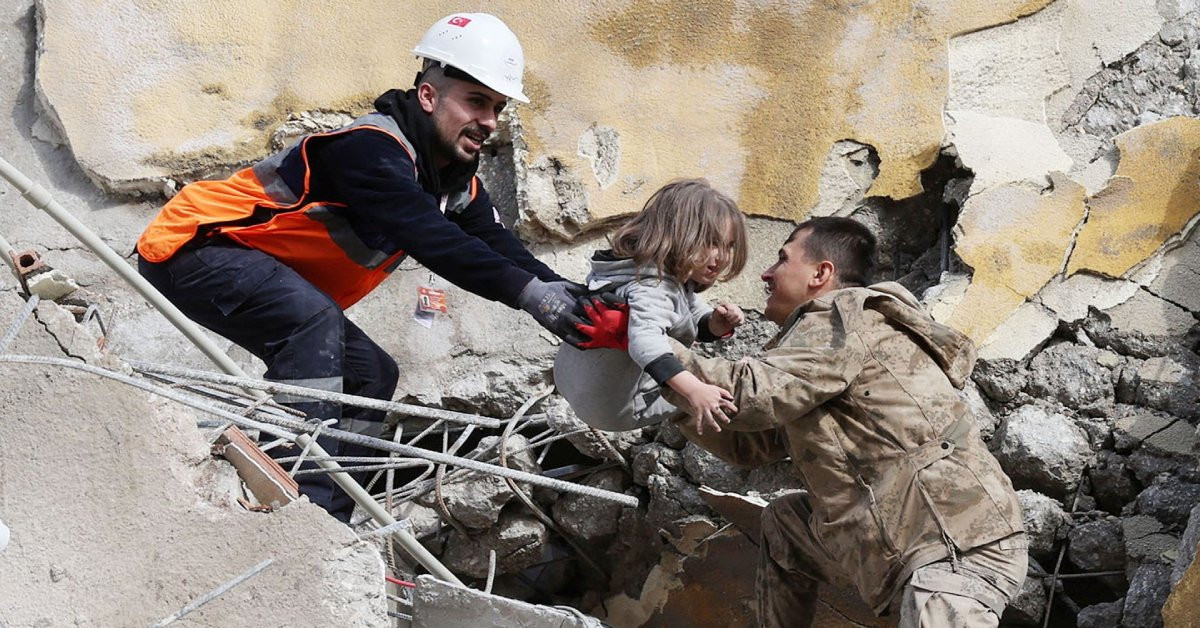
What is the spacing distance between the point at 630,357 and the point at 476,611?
0.80 m

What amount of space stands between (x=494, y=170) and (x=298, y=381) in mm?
1835

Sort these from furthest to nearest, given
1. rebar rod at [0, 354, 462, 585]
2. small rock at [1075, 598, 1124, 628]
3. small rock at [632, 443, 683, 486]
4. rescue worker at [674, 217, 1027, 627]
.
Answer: small rock at [632, 443, 683, 486] < small rock at [1075, 598, 1124, 628] < rescue worker at [674, 217, 1027, 627] < rebar rod at [0, 354, 462, 585]

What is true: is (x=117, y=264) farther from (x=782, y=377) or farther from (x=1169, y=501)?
(x=1169, y=501)

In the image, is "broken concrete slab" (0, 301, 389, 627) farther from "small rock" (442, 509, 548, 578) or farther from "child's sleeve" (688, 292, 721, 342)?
"small rock" (442, 509, 548, 578)

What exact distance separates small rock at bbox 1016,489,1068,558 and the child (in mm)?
1232

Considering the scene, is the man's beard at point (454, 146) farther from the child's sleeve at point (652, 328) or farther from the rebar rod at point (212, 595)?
the rebar rod at point (212, 595)

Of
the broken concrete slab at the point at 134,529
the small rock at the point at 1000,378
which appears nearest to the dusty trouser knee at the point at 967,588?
the small rock at the point at 1000,378

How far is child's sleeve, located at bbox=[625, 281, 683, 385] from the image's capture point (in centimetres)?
299

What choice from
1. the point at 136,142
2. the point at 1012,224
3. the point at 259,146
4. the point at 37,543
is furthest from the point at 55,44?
the point at 1012,224

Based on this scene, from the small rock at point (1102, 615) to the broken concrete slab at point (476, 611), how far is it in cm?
144

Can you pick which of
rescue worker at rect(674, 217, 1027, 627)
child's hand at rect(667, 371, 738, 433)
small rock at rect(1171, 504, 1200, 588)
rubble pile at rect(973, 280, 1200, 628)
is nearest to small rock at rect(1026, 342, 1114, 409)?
rubble pile at rect(973, 280, 1200, 628)

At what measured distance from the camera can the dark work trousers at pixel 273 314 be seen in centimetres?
353

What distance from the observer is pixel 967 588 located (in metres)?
3.11

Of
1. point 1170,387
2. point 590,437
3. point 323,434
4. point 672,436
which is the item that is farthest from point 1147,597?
point 323,434
